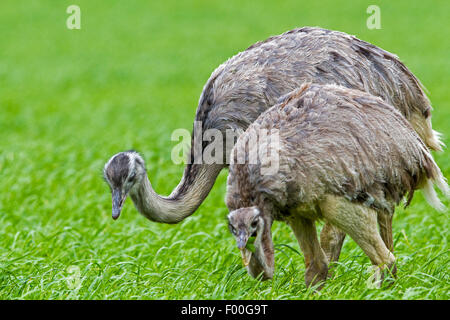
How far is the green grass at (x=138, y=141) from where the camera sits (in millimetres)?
6284

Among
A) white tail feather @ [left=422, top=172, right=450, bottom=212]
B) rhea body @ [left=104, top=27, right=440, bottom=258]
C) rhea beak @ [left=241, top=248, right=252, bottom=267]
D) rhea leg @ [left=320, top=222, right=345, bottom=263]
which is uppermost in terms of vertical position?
rhea body @ [left=104, top=27, right=440, bottom=258]

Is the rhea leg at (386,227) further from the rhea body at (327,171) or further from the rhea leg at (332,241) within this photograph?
the rhea leg at (332,241)

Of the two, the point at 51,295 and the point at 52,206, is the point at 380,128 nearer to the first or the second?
the point at 51,295

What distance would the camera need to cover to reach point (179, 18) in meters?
31.2

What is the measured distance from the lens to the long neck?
6.46 meters

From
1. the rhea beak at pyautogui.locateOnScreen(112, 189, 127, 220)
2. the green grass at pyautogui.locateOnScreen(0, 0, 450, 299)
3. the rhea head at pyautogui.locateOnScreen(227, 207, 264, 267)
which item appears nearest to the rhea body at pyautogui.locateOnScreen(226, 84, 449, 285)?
the rhea head at pyautogui.locateOnScreen(227, 207, 264, 267)

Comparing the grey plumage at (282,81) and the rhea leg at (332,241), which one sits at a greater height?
the grey plumage at (282,81)

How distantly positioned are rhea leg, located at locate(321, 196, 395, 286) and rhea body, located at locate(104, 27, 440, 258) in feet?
3.95

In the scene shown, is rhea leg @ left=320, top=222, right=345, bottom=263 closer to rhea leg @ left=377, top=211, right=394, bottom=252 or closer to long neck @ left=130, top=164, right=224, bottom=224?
rhea leg @ left=377, top=211, right=394, bottom=252

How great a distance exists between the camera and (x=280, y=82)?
691 centimetres

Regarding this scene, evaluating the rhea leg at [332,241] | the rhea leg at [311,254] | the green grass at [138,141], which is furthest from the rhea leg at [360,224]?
the rhea leg at [332,241]

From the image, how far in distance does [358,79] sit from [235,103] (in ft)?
3.41

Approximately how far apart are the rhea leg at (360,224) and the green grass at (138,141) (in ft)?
0.68
